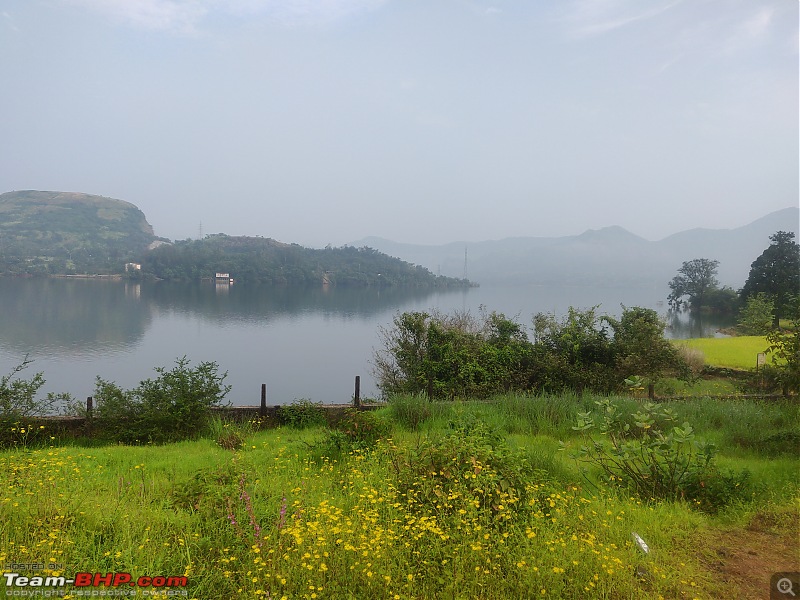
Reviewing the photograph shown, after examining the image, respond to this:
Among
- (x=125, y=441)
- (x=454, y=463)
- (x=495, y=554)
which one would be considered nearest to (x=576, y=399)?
(x=454, y=463)

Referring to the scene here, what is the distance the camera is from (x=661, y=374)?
43.3 feet

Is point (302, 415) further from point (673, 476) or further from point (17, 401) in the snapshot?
point (673, 476)

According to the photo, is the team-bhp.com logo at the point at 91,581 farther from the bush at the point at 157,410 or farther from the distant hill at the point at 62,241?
the distant hill at the point at 62,241

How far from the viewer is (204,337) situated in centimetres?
4603

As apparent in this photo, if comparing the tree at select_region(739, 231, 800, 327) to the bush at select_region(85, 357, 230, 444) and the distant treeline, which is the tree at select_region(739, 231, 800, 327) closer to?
the bush at select_region(85, 357, 230, 444)

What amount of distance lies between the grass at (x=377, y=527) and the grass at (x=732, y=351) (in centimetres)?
1670

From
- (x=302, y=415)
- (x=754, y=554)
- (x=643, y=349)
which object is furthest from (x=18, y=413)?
(x=643, y=349)

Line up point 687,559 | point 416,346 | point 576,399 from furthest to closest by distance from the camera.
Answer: point 416,346, point 576,399, point 687,559

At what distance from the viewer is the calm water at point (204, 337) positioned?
28688mm

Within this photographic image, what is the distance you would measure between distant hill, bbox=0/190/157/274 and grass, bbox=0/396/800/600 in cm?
13311

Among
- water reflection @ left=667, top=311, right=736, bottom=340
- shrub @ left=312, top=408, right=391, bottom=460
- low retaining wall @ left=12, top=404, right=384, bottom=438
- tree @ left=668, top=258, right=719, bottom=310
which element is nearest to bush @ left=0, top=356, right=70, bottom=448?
low retaining wall @ left=12, top=404, right=384, bottom=438

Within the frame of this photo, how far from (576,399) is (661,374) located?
4.86 m

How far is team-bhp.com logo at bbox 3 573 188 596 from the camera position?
3135mm

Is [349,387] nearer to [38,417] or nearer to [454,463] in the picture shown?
[38,417]
